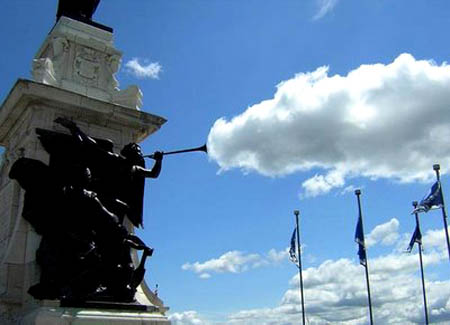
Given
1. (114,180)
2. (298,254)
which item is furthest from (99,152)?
(298,254)

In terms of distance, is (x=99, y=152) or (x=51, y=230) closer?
(x=51, y=230)

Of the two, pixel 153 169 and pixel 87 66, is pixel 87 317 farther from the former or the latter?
pixel 87 66

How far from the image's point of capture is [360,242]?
89.5ft

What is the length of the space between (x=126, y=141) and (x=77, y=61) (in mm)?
1971

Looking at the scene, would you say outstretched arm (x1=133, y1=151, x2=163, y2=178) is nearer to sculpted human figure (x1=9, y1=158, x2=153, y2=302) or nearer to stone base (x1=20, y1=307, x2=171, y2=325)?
sculpted human figure (x1=9, y1=158, x2=153, y2=302)

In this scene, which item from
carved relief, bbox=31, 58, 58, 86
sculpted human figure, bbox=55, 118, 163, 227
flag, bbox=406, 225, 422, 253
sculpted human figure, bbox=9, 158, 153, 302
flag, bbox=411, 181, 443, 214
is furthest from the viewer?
flag, bbox=406, 225, 422, 253

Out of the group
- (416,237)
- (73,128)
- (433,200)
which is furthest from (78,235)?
(416,237)

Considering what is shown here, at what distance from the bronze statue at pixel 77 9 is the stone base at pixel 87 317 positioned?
21.8ft

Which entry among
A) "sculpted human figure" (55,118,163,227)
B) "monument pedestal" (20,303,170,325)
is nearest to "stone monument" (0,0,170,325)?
"monument pedestal" (20,303,170,325)

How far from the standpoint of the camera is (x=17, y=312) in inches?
358

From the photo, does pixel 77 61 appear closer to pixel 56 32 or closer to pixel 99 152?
pixel 56 32

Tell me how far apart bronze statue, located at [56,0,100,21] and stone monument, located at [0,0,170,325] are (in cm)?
2

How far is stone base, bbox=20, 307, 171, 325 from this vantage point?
8.16 m

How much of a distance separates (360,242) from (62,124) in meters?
20.4
